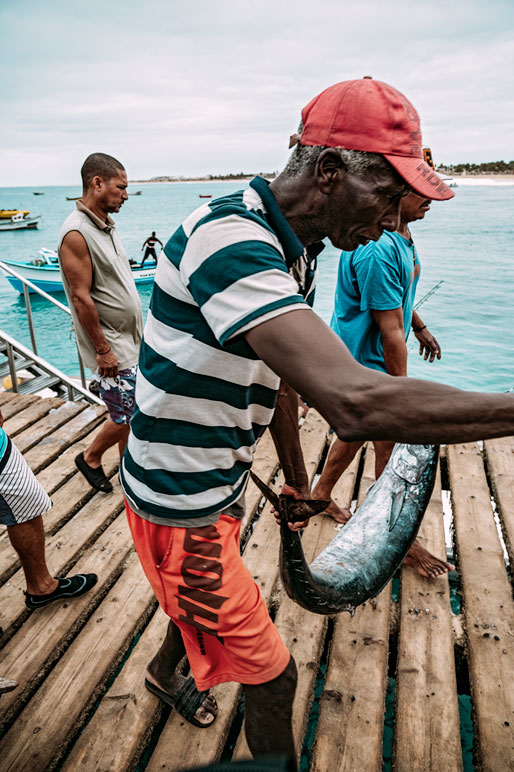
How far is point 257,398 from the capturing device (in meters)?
1.33

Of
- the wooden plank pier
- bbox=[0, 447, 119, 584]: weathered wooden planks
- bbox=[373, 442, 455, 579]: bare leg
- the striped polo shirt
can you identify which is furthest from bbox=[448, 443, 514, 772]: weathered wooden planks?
bbox=[0, 447, 119, 584]: weathered wooden planks

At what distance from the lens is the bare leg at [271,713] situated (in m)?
1.44

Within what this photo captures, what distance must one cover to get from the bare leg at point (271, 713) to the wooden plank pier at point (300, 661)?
0.51m

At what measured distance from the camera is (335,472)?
126 inches

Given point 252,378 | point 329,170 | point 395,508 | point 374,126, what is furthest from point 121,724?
point 374,126

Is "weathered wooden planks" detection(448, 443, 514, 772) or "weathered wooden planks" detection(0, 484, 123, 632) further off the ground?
"weathered wooden planks" detection(0, 484, 123, 632)

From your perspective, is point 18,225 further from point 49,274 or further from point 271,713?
point 271,713

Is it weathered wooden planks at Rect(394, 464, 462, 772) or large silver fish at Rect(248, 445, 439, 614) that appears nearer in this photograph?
weathered wooden planks at Rect(394, 464, 462, 772)

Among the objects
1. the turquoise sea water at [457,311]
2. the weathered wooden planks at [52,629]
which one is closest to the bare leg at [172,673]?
the weathered wooden planks at [52,629]

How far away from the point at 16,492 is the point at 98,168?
7.07 ft

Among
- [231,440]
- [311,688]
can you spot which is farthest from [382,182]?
[311,688]

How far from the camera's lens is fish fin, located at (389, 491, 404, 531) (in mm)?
2463

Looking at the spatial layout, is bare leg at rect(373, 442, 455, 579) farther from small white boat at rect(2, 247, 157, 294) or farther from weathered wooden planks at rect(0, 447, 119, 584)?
small white boat at rect(2, 247, 157, 294)

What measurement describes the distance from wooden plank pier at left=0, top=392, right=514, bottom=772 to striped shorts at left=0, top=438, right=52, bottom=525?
0.57 m
